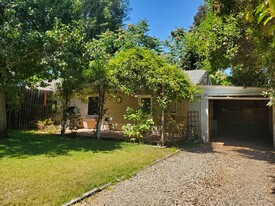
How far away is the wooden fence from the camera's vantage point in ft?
46.9

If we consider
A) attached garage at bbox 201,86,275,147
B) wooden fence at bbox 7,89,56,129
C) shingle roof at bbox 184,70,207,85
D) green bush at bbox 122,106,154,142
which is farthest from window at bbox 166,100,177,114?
wooden fence at bbox 7,89,56,129

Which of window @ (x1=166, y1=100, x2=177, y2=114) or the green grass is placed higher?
window @ (x1=166, y1=100, x2=177, y2=114)

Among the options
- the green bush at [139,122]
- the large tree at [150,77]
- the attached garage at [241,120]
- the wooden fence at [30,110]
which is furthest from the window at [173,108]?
the wooden fence at [30,110]

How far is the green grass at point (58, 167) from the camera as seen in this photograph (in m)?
4.57

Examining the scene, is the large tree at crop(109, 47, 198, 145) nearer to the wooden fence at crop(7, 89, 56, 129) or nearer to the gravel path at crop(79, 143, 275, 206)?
the gravel path at crop(79, 143, 275, 206)

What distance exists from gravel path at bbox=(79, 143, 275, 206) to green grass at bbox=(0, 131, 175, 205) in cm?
52

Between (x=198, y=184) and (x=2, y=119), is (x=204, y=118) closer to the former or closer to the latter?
(x=198, y=184)

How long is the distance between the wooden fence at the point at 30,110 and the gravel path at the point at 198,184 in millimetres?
10447

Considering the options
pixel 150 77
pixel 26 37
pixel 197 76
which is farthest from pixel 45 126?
pixel 197 76

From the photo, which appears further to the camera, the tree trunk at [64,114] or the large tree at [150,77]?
the tree trunk at [64,114]

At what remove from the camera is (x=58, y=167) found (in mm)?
6430

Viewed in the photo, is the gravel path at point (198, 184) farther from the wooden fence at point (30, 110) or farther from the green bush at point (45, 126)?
the wooden fence at point (30, 110)

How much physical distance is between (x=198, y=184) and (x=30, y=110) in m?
12.7

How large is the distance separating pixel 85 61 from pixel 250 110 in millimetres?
12021
